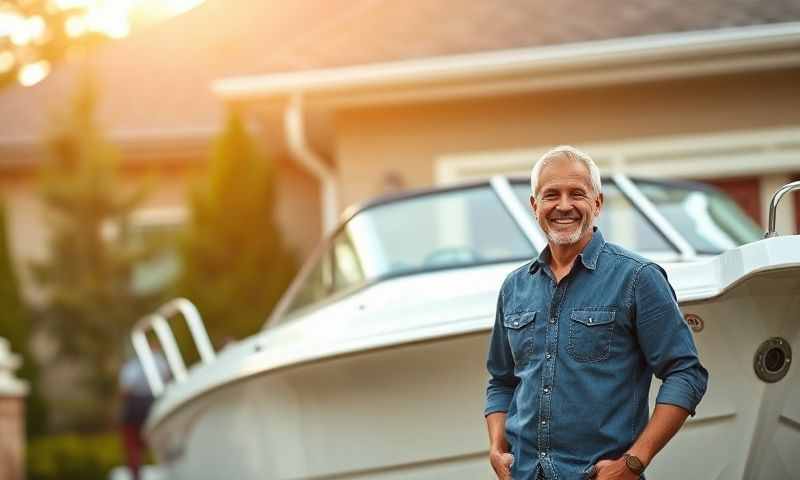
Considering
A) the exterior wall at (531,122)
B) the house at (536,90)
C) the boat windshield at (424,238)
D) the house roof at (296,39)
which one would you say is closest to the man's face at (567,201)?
the boat windshield at (424,238)

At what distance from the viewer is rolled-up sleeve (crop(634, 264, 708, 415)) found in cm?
285

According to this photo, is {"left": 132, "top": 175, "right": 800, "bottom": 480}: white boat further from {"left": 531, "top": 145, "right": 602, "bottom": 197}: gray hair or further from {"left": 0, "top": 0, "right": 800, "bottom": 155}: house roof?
{"left": 0, "top": 0, "right": 800, "bottom": 155}: house roof

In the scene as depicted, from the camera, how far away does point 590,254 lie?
302 centimetres

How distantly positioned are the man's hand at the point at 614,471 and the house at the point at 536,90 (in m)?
5.57

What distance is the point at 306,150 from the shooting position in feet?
35.3

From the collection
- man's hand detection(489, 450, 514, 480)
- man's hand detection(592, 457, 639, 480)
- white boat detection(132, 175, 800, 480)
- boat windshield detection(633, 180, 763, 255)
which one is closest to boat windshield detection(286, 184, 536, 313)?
white boat detection(132, 175, 800, 480)

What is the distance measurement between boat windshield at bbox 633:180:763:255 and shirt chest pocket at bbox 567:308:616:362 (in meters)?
2.37

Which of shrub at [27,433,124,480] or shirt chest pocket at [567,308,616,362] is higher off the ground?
shirt chest pocket at [567,308,616,362]

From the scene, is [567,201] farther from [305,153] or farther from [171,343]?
[305,153]

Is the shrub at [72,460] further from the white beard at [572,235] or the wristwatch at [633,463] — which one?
the wristwatch at [633,463]

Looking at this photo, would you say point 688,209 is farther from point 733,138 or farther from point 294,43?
point 294,43

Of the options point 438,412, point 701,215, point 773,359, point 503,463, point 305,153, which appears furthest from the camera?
point 305,153

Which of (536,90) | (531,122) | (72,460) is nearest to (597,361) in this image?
(536,90)

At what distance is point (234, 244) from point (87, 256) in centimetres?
259
